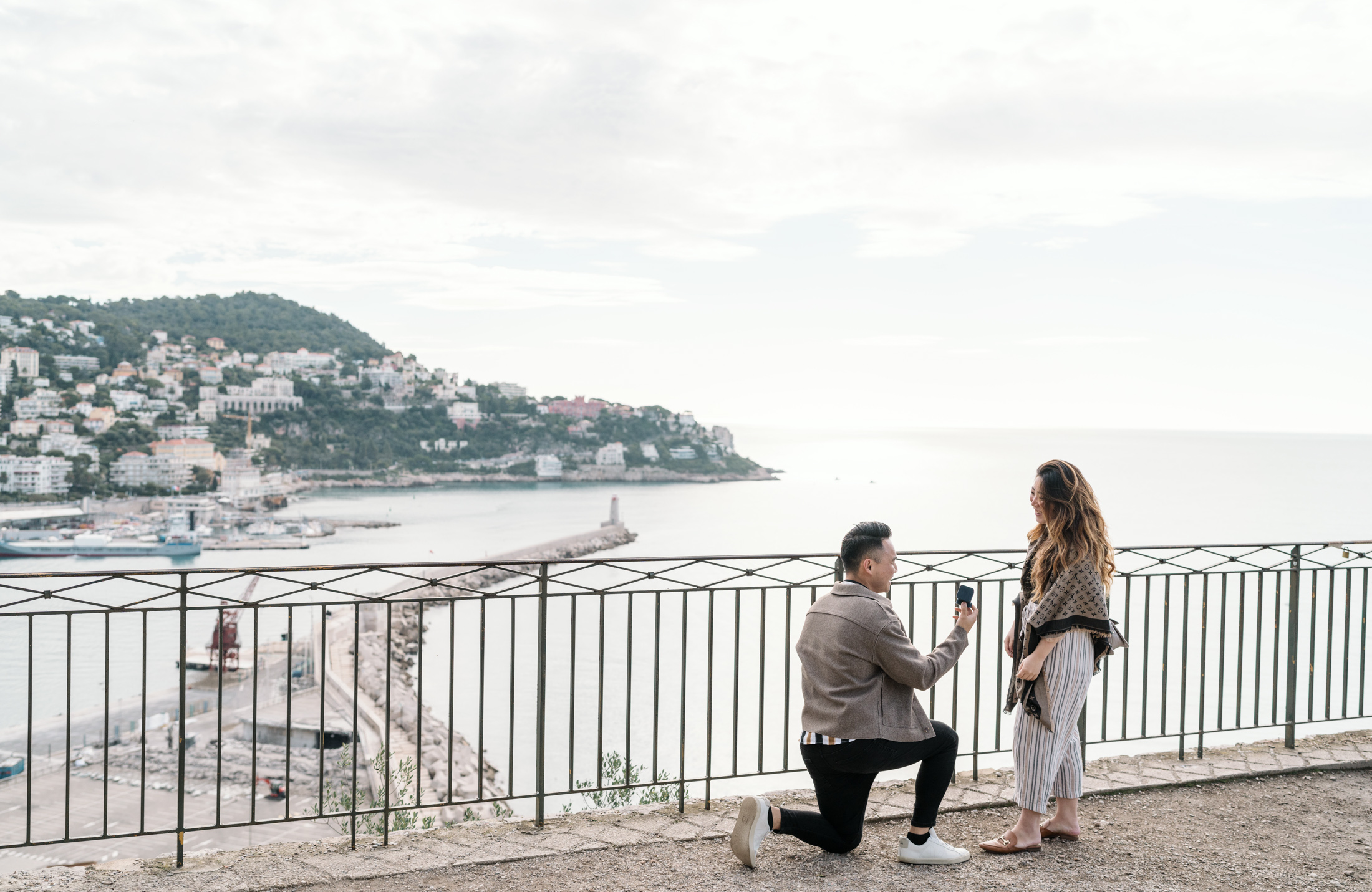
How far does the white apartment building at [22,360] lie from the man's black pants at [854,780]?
9497cm

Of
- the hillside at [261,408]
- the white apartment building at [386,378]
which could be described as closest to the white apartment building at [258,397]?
the hillside at [261,408]

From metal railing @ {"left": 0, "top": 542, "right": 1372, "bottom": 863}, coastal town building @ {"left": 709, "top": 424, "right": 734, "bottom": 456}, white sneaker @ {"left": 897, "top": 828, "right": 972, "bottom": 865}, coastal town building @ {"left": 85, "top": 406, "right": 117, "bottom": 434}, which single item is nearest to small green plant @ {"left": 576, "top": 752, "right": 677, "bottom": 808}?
white sneaker @ {"left": 897, "top": 828, "right": 972, "bottom": 865}

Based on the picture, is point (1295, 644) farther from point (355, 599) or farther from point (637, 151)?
point (637, 151)

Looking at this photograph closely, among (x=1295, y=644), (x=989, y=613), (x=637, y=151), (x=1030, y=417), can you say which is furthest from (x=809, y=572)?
(x=1030, y=417)

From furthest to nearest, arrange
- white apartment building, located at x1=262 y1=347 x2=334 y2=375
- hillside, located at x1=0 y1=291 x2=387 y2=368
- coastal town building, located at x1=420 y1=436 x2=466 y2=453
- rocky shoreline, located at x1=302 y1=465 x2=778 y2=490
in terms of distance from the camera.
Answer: coastal town building, located at x1=420 y1=436 x2=466 y2=453, rocky shoreline, located at x1=302 y1=465 x2=778 y2=490, white apartment building, located at x1=262 y1=347 x2=334 y2=375, hillside, located at x1=0 y1=291 x2=387 y2=368

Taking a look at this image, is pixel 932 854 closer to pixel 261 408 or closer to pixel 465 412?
pixel 261 408

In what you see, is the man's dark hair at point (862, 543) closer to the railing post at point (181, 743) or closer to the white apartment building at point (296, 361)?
the railing post at point (181, 743)

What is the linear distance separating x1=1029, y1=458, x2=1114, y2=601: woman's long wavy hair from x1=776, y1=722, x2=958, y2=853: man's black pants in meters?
0.73

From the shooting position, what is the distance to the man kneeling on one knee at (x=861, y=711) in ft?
9.39

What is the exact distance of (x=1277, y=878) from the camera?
3.06 meters

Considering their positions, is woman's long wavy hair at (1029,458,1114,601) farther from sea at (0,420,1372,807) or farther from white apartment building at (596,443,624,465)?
white apartment building at (596,443,624,465)

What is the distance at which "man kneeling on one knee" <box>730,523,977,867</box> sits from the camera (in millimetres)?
2861

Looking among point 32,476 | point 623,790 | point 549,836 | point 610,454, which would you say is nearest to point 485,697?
point 623,790

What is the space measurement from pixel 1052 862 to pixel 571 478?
335ft
